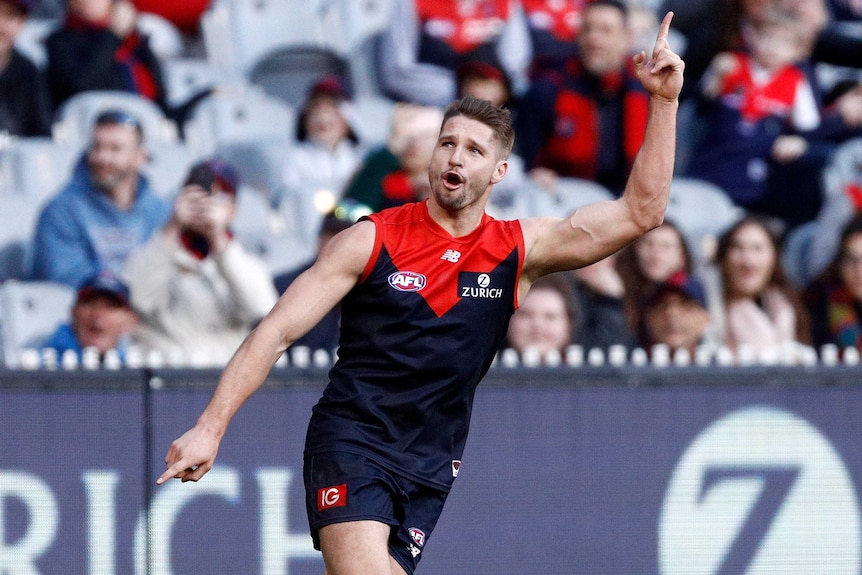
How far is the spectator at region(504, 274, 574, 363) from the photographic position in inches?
276

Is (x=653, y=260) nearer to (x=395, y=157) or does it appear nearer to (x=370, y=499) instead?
(x=395, y=157)

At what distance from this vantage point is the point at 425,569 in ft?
19.9

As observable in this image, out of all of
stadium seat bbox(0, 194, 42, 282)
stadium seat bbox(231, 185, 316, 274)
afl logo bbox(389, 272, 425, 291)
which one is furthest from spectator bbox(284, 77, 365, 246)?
afl logo bbox(389, 272, 425, 291)

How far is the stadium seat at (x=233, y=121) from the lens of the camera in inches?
364

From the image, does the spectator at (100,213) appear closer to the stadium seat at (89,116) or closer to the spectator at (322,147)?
the stadium seat at (89,116)

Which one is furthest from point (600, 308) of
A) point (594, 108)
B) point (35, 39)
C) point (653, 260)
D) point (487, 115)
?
point (35, 39)

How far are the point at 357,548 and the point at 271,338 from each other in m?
0.74

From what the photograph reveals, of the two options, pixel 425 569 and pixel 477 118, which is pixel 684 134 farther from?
pixel 477 118

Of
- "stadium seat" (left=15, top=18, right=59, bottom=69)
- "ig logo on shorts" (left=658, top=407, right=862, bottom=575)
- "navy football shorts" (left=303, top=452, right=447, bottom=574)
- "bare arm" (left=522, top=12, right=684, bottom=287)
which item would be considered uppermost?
"stadium seat" (left=15, top=18, right=59, bottom=69)

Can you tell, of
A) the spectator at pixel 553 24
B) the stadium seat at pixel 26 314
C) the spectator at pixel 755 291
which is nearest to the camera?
the stadium seat at pixel 26 314

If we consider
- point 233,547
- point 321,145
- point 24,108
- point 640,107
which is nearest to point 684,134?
point 640,107

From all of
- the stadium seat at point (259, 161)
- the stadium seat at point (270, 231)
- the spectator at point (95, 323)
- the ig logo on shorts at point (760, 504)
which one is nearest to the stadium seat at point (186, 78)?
the stadium seat at point (259, 161)

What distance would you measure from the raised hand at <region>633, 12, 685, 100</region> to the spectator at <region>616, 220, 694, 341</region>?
3.31 m

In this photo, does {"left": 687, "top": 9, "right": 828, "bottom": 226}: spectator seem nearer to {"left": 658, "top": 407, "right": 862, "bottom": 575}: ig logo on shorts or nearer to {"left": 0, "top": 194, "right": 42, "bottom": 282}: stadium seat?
{"left": 658, "top": 407, "right": 862, "bottom": 575}: ig logo on shorts
